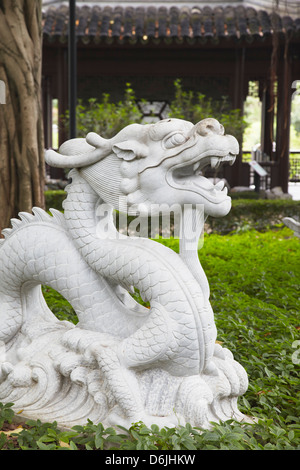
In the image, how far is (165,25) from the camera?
10430 millimetres

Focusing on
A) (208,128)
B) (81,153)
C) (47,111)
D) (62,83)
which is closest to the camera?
(208,128)

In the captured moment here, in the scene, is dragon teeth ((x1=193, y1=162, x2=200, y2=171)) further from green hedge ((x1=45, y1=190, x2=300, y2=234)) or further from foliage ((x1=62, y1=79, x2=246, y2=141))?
foliage ((x1=62, y1=79, x2=246, y2=141))

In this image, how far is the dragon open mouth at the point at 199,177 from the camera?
2025 millimetres

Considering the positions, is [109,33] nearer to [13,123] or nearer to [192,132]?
[13,123]

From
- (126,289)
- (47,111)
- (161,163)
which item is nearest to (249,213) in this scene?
(126,289)

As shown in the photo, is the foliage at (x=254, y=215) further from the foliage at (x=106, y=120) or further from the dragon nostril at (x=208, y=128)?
the dragon nostril at (x=208, y=128)

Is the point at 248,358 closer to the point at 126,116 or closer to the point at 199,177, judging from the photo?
the point at 199,177

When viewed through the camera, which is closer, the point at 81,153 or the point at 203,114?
the point at 81,153

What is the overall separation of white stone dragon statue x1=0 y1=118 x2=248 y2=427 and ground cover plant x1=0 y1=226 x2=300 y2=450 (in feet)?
0.34

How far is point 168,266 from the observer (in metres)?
2.10

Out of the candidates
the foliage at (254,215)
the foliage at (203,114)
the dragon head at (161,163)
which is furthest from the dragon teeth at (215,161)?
Answer: the foliage at (203,114)

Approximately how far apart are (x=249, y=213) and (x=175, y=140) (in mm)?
6126

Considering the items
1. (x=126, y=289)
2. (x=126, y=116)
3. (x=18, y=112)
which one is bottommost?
(x=126, y=289)

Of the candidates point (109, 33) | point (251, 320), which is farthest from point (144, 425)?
point (109, 33)
